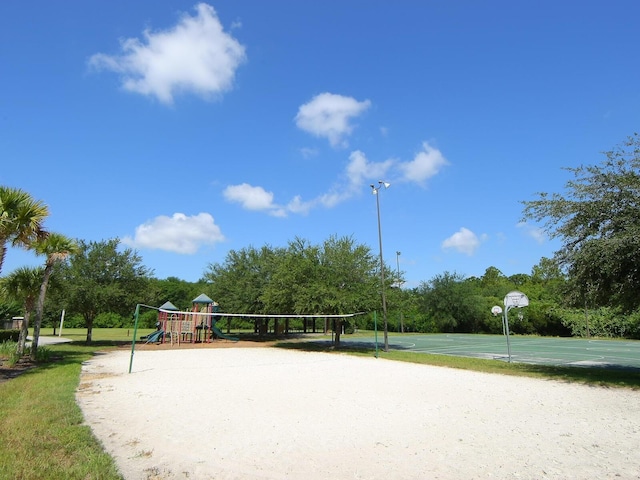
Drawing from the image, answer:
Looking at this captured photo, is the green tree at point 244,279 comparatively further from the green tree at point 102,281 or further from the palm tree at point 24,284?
the palm tree at point 24,284

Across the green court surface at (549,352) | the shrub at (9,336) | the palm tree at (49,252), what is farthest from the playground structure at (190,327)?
the palm tree at (49,252)

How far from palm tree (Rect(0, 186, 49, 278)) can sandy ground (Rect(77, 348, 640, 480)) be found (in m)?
5.00

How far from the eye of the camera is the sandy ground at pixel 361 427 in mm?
5262

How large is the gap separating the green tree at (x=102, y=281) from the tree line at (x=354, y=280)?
65mm

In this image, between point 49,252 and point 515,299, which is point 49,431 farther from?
point 515,299

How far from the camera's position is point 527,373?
1502 centimetres

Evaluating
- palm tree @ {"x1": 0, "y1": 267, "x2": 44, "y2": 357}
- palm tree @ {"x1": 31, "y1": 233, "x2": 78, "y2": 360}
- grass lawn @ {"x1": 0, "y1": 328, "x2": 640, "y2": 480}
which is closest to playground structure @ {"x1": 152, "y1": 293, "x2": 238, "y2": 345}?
palm tree @ {"x1": 0, "y1": 267, "x2": 44, "y2": 357}

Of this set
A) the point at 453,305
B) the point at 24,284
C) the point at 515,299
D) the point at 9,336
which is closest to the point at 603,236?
the point at 515,299

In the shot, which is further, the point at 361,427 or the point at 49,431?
the point at 361,427

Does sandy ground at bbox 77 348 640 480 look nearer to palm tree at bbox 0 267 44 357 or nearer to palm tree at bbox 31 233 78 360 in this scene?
palm tree at bbox 31 233 78 360

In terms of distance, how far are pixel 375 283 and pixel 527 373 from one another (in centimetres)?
1086

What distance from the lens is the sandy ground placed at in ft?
17.3

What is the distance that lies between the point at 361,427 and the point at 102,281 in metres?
25.0

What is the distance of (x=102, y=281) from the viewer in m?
27.2
